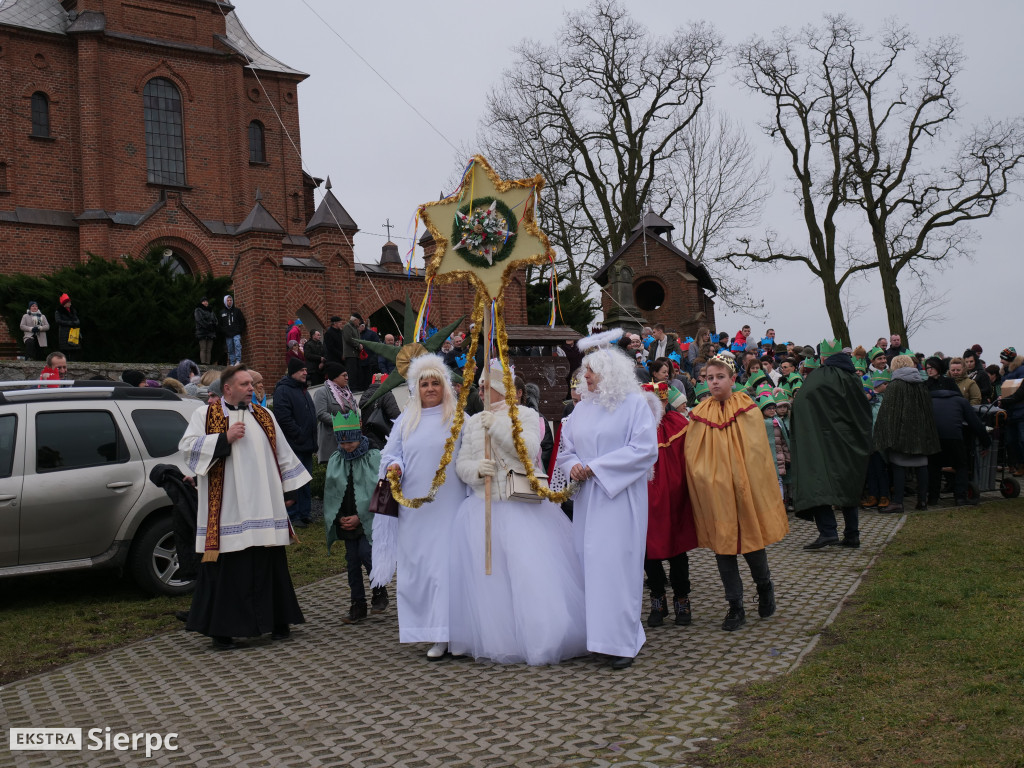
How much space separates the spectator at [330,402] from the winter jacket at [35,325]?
39.6 feet

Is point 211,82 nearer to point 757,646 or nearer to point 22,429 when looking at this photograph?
point 22,429

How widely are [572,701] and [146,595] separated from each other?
5288 mm

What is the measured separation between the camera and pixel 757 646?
642 centimetres

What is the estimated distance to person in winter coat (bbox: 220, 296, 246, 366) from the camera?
72.2 ft

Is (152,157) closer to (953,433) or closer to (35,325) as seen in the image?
(35,325)

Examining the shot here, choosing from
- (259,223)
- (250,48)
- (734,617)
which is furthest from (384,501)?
(250,48)

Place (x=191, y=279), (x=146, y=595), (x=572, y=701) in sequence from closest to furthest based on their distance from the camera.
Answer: (x=572, y=701) → (x=146, y=595) → (x=191, y=279)

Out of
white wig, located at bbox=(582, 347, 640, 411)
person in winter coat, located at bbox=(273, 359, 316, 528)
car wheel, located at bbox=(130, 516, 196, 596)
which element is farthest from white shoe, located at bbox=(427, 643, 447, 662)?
person in winter coat, located at bbox=(273, 359, 316, 528)

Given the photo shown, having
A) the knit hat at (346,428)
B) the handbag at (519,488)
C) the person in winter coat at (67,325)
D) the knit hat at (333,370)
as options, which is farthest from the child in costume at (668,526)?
the person in winter coat at (67,325)

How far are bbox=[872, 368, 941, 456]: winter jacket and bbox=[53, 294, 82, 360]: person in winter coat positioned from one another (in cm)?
1638

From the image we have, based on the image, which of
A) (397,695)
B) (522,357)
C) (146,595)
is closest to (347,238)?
(522,357)

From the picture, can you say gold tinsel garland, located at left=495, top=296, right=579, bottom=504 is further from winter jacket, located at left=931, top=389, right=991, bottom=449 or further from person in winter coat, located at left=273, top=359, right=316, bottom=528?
winter jacket, located at left=931, top=389, right=991, bottom=449

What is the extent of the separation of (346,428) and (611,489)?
270 centimetres

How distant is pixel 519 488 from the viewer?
6.57m
